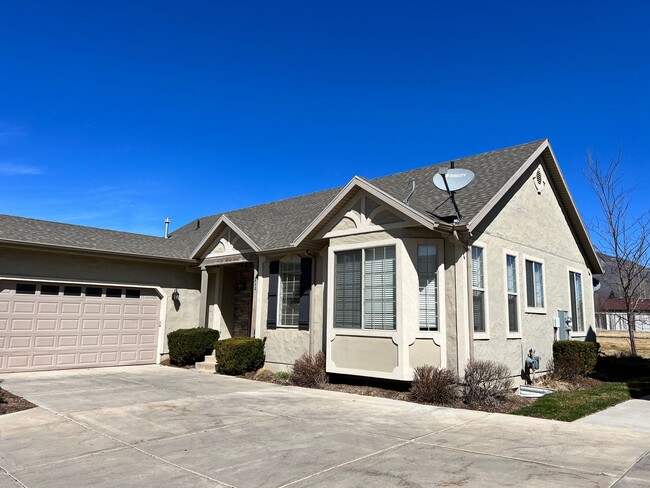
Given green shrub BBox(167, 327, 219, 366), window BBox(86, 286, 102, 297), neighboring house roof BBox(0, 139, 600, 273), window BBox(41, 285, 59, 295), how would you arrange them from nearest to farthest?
neighboring house roof BBox(0, 139, 600, 273) < window BBox(41, 285, 59, 295) < window BBox(86, 286, 102, 297) < green shrub BBox(167, 327, 219, 366)

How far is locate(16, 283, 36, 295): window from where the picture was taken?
519 inches

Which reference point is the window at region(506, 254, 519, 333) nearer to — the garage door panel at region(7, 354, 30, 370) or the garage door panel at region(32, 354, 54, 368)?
the garage door panel at region(32, 354, 54, 368)

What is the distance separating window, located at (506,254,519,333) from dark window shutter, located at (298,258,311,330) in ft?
16.7

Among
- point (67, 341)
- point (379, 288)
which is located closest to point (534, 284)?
point (379, 288)

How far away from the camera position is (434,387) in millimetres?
9109

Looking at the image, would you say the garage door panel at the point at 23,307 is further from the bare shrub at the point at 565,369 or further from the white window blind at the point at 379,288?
the bare shrub at the point at 565,369

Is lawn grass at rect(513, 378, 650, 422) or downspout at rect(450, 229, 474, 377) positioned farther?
downspout at rect(450, 229, 474, 377)

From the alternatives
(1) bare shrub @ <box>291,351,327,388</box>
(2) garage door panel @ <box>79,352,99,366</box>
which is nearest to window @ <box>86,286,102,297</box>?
(2) garage door panel @ <box>79,352,99,366</box>

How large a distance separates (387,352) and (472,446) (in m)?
4.03

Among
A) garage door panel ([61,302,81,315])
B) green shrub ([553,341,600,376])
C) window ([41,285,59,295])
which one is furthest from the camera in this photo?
garage door panel ([61,302,81,315])

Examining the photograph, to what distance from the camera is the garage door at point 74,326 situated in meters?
13.1

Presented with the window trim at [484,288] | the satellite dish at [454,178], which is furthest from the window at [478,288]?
the satellite dish at [454,178]

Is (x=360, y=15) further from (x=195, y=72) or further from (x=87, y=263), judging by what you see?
(x=87, y=263)

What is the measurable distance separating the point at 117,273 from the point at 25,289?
2.58m
